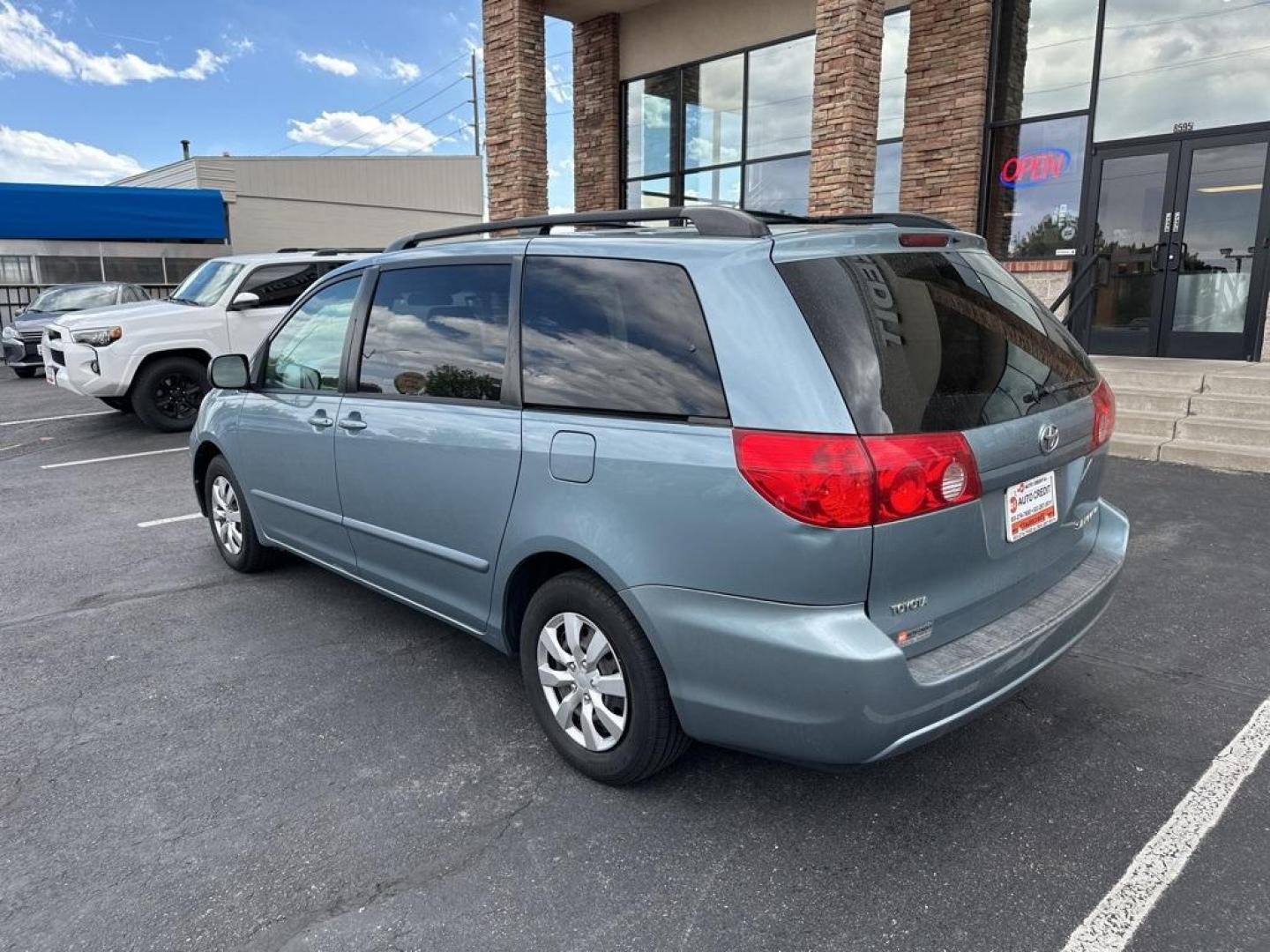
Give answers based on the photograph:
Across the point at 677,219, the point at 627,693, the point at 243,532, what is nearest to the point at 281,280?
the point at 243,532

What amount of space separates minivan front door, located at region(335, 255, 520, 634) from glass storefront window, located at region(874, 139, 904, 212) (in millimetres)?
9493

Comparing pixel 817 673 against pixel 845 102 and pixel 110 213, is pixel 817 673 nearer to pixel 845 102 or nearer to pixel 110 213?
pixel 845 102

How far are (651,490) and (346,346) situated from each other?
1.99 meters

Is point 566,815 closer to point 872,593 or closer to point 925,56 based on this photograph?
point 872,593

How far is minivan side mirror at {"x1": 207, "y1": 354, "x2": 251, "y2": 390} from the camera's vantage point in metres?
4.40

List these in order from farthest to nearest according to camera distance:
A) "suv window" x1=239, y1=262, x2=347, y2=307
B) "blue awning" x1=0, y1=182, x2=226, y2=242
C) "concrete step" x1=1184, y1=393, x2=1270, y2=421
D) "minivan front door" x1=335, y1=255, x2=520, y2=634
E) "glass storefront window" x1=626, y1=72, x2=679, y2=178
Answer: "blue awning" x1=0, y1=182, x2=226, y2=242 → "glass storefront window" x1=626, y1=72, x2=679, y2=178 → "suv window" x1=239, y1=262, x2=347, y2=307 → "concrete step" x1=1184, y1=393, x2=1270, y2=421 → "minivan front door" x1=335, y1=255, x2=520, y2=634

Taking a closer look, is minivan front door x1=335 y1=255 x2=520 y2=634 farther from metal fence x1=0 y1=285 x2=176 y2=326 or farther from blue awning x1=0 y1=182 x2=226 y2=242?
blue awning x1=0 y1=182 x2=226 y2=242

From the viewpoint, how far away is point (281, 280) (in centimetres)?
1007

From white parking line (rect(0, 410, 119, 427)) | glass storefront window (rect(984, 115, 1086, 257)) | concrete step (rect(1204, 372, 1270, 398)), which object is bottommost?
white parking line (rect(0, 410, 119, 427))

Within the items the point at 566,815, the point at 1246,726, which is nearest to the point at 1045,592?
the point at 1246,726

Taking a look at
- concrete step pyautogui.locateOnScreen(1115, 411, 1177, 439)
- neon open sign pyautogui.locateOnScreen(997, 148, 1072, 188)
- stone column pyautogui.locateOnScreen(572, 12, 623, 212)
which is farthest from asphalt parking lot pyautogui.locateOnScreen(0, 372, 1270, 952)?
stone column pyautogui.locateOnScreen(572, 12, 623, 212)

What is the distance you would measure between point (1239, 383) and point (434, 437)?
24.4 ft

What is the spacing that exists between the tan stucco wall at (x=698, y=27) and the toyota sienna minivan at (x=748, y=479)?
10.8 meters

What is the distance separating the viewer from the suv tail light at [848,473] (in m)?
2.18
